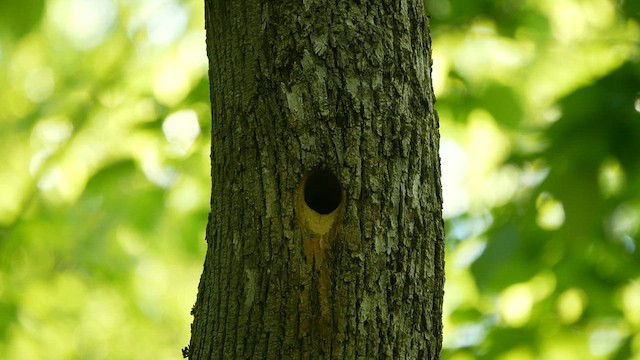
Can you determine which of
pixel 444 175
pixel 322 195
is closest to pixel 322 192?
pixel 322 195

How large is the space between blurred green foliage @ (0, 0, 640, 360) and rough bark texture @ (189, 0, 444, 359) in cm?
136

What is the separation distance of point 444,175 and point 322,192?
3.20 metres

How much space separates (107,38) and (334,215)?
3862 mm

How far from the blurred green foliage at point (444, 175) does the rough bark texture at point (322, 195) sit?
4.45ft

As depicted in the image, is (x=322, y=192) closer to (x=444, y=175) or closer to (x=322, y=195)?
(x=322, y=195)

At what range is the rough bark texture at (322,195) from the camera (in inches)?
52.1

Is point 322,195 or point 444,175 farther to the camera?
point 444,175

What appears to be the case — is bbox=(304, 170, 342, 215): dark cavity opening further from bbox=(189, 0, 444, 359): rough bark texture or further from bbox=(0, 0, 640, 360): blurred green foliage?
bbox=(0, 0, 640, 360): blurred green foliage

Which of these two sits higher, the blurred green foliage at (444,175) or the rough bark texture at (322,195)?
the blurred green foliage at (444,175)

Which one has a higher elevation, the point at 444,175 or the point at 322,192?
the point at 444,175

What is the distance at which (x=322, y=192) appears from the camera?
4.64ft

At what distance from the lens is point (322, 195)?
1.42 meters

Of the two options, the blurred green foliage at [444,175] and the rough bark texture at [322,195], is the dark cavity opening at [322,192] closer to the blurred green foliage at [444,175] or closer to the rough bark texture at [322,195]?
the rough bark texture at [322,195]

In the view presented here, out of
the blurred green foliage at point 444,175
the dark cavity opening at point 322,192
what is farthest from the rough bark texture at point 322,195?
the blurred green foliage at point 444,175
